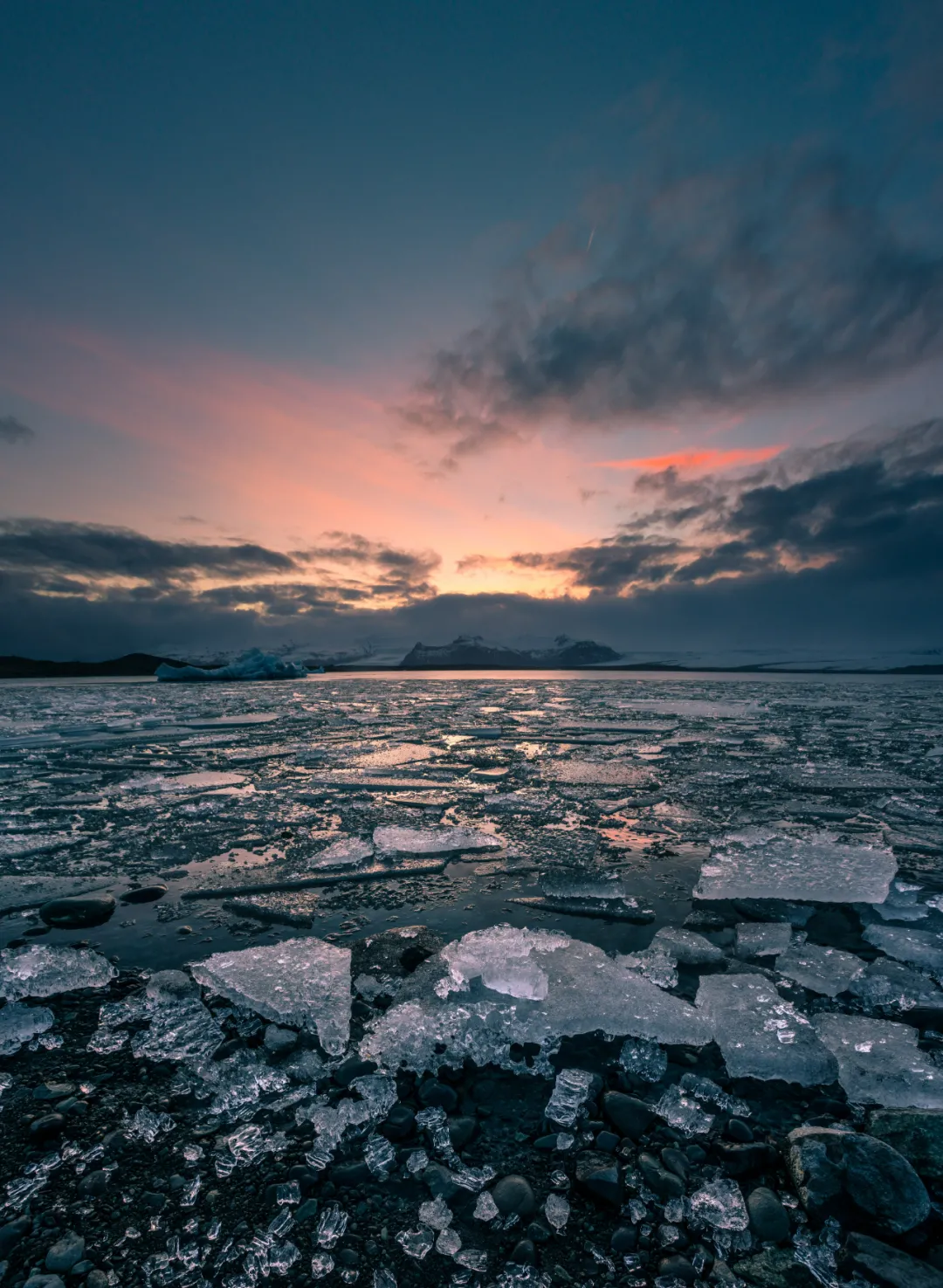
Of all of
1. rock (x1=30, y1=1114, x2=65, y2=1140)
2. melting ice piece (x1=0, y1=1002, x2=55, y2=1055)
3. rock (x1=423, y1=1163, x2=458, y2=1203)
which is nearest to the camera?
rock (x1=423, y1=1163, x2=458, y2=1203)

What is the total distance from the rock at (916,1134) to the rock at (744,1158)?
30 centimetres

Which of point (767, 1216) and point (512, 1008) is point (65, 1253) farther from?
point (767, 1216)

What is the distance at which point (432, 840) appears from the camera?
3.78 metres

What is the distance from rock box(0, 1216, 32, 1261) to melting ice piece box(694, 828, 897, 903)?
9.11ft

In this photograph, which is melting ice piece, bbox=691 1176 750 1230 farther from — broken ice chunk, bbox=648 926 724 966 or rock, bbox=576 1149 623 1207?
broken ice chunk, bbox=648 926 724 966

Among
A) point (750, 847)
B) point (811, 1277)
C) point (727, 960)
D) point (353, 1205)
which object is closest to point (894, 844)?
point (750, 847)

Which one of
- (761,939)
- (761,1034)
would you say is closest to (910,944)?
(761,939)

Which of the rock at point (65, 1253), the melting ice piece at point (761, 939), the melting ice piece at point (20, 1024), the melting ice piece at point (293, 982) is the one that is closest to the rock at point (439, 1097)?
the melting ice piece at point (293, 982)

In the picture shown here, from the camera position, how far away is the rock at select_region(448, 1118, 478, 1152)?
4.77 ft

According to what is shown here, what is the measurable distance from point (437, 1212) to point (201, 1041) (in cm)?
100

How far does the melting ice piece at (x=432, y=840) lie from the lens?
3.65 meters

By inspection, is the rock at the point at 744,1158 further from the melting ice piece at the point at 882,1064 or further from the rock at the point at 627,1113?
the melting ice piece at the point at 882,1064

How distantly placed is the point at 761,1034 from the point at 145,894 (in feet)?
9.53

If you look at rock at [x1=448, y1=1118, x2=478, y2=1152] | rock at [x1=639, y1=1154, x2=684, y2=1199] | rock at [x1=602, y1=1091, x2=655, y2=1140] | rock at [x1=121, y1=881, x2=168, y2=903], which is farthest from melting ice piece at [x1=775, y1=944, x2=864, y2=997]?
rock at [x1=121, y1=881, x2=168, y2=903]
